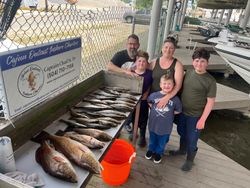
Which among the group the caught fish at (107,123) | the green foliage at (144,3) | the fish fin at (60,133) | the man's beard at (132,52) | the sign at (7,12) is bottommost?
the green foliage at (144,3)

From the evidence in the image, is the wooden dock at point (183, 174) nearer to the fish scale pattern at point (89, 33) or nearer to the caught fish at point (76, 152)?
the caught fish at point (76, 152)

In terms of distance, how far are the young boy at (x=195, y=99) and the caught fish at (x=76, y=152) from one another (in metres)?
1.50

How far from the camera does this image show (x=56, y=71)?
1996mm

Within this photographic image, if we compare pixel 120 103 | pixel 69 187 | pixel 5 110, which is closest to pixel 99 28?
pixel 120 103

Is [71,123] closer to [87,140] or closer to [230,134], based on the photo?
[87,140]

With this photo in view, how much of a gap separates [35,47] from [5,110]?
48cm

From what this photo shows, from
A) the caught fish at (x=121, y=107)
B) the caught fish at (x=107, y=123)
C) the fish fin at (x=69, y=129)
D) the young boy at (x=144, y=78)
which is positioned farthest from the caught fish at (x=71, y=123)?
the young boy at (x=144, y=78)

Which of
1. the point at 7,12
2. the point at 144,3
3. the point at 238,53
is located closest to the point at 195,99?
the point at 7,12

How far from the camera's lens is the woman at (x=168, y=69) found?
8.89 ft

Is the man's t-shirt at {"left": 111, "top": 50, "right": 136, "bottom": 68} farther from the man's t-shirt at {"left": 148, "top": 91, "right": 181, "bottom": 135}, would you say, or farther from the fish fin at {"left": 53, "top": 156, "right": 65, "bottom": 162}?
the fish fin at {"left": 53, "top": 156, "right": 65, "bottom": 162}

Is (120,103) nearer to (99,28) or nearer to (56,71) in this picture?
(56,71)

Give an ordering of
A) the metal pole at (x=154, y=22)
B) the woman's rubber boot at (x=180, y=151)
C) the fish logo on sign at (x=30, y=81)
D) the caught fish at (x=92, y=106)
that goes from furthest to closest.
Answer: the metal pole at (x=154, y=22), the woman's rubber boot at (x=180, y=151), the caught fish at (x=92, y=106), the fish logo on sign at (x=30, y=81)

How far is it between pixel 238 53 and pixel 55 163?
6099mm

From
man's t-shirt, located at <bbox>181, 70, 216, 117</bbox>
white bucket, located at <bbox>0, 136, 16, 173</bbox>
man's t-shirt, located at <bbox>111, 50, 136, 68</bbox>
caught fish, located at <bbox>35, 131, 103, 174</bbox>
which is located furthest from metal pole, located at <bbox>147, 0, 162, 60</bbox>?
white bucket, located at <bbox>0, 136, 16, 173</bbox>
